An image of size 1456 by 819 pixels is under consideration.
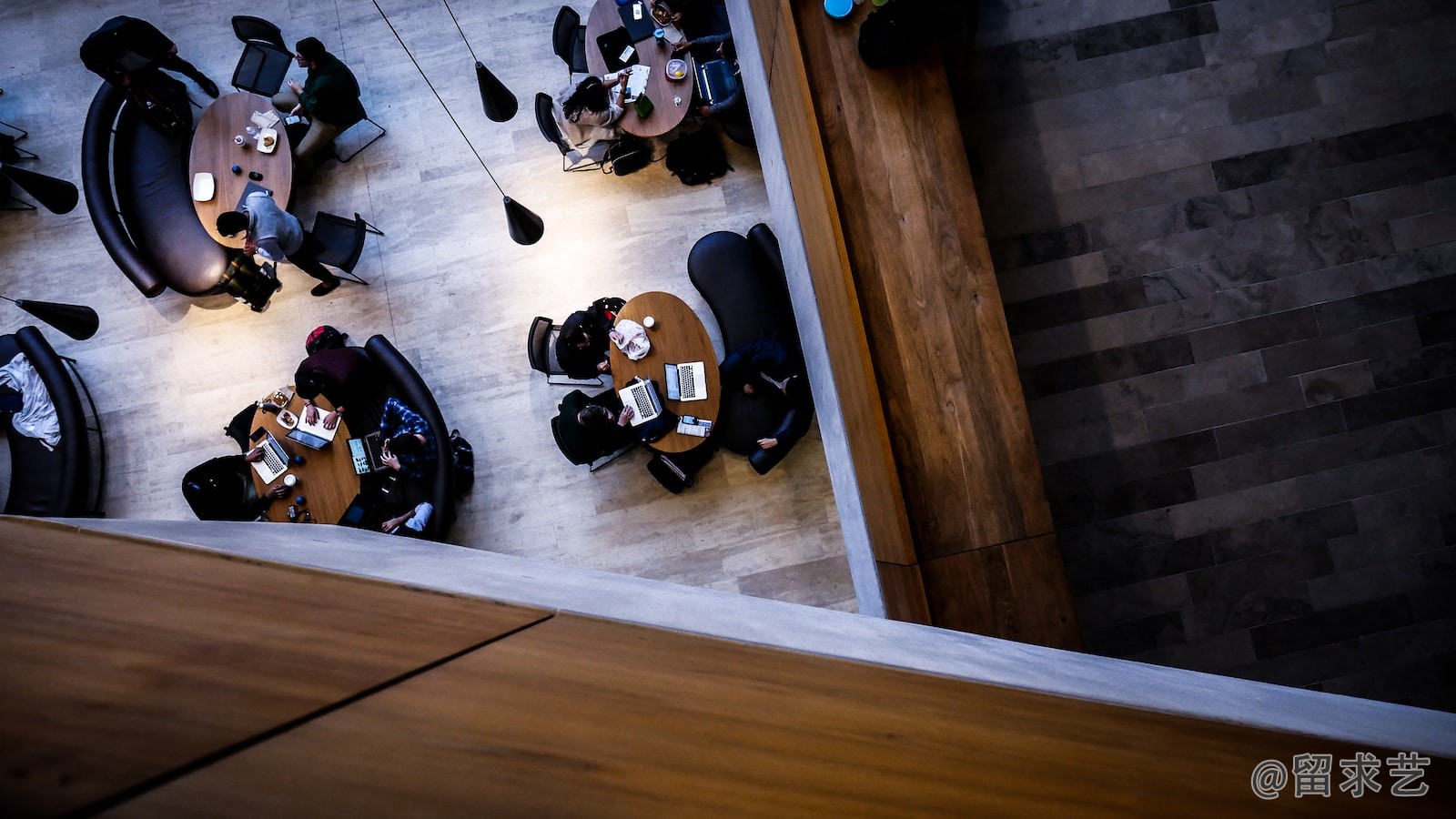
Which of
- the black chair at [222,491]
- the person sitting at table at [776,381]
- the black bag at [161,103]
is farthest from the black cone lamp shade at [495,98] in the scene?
the black chair at [222,491]

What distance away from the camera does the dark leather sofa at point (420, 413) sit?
513 cm

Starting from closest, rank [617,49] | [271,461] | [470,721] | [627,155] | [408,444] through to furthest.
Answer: [470,721] < [408,444] < [271,461] < [617,49] < [627,155]

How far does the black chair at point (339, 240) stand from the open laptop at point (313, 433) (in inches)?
51.6

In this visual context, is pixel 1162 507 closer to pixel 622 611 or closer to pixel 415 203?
pixel 622 611

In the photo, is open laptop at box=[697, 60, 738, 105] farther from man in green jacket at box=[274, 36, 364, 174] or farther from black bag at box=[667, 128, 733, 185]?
man in green jacket at box=[274, 36, 364, 174]

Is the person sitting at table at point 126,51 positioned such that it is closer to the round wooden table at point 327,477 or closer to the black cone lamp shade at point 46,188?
the black cone lamp shade at point 46,188

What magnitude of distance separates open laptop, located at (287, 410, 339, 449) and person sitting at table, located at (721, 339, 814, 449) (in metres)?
2.93

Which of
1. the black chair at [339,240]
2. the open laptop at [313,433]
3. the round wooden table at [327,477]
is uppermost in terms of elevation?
the black chair at [339,240]

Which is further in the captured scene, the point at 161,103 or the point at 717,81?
the point at 161,103

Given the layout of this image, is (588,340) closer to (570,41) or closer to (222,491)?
(570,41)

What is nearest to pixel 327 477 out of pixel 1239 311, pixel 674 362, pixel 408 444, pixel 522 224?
pixel 408 444

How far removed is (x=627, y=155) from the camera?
5.72 metres

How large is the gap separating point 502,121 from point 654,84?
1.24m

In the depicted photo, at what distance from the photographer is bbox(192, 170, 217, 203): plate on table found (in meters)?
5.46
